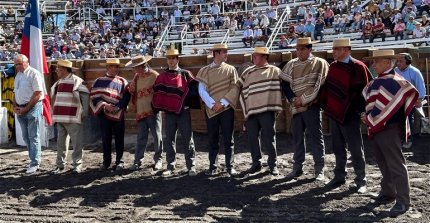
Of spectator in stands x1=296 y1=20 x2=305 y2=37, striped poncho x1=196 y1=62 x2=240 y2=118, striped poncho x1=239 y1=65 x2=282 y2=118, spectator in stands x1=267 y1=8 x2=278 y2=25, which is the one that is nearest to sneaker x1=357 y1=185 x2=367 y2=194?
striped poncho x1=239 y1=65 x2=282 y2=118

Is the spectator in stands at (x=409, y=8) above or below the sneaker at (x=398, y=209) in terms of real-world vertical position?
above

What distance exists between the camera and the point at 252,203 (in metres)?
6.24

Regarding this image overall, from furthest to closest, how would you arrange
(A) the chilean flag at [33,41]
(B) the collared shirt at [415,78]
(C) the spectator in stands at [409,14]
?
(C) the spectator in stands at [409,14], (A) the chilean flag at [33,41], (B) the collared shirt at [415,78]

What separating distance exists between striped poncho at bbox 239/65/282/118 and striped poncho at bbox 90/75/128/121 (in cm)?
206

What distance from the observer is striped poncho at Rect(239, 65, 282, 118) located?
741cm

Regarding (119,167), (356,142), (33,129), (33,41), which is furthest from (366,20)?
(33,129)

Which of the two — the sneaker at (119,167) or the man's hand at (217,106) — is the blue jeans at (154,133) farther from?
the man's hand at (217,106)

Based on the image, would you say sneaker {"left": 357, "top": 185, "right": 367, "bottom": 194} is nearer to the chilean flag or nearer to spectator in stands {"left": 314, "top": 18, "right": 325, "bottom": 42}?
the chilean flag

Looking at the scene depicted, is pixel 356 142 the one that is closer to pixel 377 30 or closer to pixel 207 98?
pixel 207 98

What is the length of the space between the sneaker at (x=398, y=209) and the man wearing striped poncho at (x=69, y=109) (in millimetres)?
4757

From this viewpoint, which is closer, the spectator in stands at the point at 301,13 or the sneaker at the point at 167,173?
the sneaker at the point at 167,173

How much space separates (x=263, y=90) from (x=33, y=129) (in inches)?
143

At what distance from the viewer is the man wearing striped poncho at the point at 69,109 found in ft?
27.5

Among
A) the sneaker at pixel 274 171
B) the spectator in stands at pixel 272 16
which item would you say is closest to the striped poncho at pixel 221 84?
the sneaker at pixel 274 171
